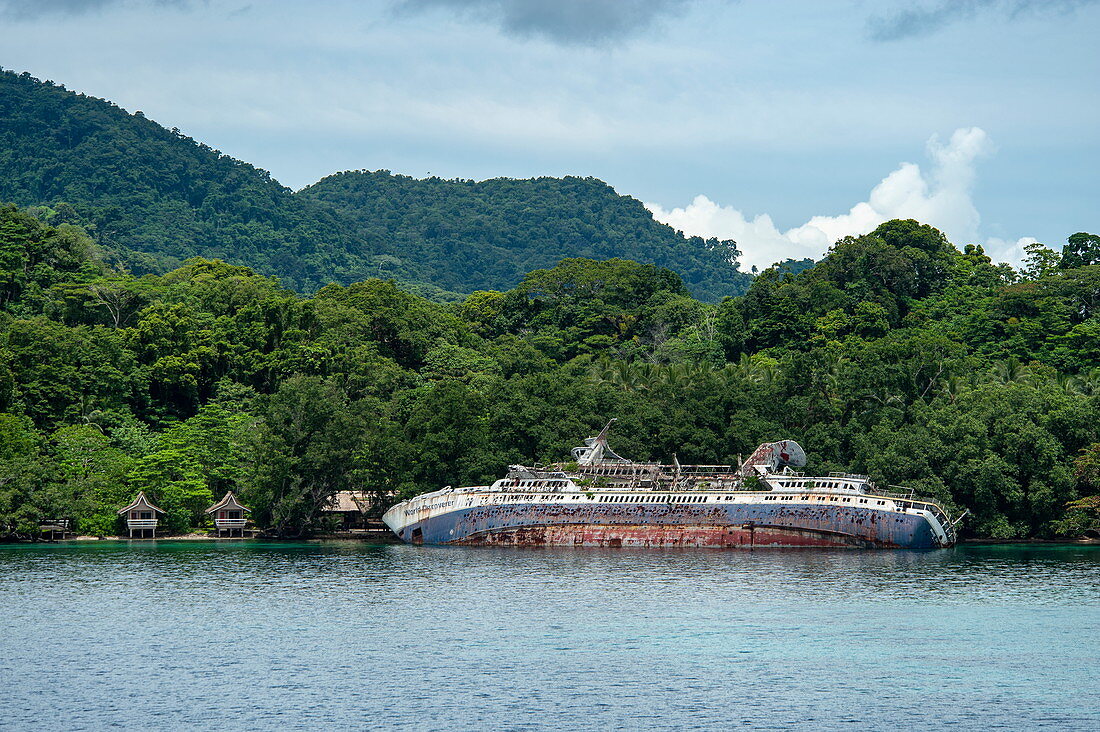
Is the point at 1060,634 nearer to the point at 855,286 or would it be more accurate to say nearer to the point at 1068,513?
the point at 1068,513

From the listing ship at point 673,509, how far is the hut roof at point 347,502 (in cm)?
739

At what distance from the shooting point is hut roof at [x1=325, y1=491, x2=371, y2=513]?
8725 cm

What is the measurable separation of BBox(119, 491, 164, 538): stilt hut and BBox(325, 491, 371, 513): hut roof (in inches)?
437

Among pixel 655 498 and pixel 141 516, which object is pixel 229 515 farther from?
pixel 655 498

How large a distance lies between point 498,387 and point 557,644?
45.4m

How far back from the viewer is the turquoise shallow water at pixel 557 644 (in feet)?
117

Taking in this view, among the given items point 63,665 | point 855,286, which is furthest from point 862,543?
point 855,286

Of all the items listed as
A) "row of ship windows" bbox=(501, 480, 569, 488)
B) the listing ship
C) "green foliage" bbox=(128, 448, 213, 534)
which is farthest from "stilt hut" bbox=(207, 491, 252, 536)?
"row of ship windows" bbox=(501, 480, 569, 488)

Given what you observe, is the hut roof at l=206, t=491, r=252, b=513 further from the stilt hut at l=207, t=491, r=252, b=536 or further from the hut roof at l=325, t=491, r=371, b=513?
the hut roof at l=325, t=491, r=371, b=513

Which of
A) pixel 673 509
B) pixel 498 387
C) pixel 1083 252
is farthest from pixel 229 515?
pixel 1083 252

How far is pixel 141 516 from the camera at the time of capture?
83.1 metres

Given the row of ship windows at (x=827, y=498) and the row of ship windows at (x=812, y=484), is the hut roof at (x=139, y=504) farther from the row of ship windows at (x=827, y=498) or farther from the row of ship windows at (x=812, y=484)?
the row of ship windows at (x=812, y=484)

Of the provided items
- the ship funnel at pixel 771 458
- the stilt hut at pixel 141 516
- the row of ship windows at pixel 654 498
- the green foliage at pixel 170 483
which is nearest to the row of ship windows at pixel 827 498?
the row of ship windows at pixel 654 498

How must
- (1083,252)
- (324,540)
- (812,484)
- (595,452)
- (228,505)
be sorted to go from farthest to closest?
(1083,252) → (228,505) → (324,540) → (595,452) → (812,484)
